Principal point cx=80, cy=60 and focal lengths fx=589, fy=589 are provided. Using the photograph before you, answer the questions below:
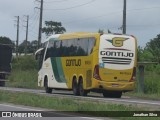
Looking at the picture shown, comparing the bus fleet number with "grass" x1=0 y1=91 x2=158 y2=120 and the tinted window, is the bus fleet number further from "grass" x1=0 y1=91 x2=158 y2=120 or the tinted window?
"grass" x1=0 y1=91 x2=158 y2=120

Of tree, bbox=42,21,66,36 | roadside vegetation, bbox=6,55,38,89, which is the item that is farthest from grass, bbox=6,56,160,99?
tree, bbox=42,21,66,36

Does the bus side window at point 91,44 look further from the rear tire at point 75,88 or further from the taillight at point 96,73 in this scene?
the rear tire at point 75,88

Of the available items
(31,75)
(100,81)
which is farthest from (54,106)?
(31,75)

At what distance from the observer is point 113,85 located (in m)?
32.9

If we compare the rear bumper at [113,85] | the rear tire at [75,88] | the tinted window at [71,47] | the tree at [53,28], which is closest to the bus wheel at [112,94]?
the rear bumper at [113,85]

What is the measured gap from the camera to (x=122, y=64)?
32906mm

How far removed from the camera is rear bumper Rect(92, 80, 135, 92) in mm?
32684

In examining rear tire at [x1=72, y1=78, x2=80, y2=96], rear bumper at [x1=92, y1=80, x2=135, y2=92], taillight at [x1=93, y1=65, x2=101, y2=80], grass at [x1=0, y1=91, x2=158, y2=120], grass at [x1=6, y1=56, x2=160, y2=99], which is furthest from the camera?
grass at [x1=6, y1=56, x2=160, y2=99]

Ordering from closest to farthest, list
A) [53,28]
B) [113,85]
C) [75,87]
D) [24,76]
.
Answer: [113,85]
[75,87]
[24,76]
[53,28]

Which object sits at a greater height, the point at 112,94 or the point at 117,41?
the point at 117,41

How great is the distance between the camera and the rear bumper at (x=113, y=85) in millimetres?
32684

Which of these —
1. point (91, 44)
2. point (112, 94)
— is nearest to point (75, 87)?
point (112, 94)

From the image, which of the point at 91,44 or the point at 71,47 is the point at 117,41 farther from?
the point at 71,47

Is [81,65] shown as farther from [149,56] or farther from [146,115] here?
[149,56]
